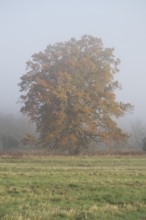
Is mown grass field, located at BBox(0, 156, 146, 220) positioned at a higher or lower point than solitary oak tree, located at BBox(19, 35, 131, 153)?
lower

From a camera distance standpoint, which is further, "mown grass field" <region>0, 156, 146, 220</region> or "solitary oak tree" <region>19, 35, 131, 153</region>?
"solitary oak tree" <region>19, 35, 131, 153</region>

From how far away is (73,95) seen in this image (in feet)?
157

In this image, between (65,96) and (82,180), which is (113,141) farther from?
(82,180)

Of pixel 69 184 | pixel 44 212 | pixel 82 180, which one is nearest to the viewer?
pixel 44 212

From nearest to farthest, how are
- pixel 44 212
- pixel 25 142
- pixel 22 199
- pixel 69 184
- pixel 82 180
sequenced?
Result: pixel 44 212 < pixel 22 199 < pixel 69 184 < pixel 82 180 < pixel 25 142

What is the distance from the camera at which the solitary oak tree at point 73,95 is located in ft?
156

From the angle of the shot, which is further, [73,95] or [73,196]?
[73,95]

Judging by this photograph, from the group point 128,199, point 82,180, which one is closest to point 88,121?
point 82,180

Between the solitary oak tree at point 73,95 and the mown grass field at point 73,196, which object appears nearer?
the mown grass field at point 73,196

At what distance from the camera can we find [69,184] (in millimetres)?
18375

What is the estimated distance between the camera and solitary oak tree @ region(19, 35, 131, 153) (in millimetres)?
47531

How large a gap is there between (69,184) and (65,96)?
28614mm

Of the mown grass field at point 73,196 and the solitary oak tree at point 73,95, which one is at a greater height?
the solitary oak tree at point 73,95

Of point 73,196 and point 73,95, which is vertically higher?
point 73,95
